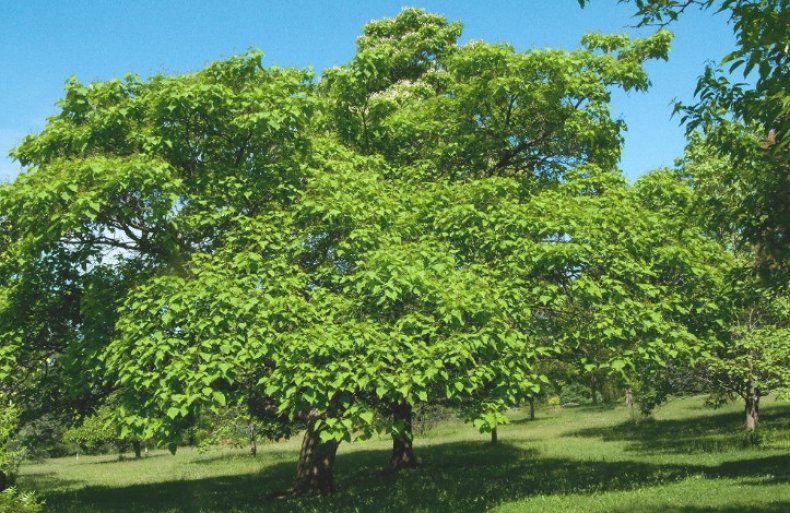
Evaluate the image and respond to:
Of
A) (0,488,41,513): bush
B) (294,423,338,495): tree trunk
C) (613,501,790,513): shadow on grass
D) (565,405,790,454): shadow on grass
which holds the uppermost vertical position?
(0,488,41,513): bush

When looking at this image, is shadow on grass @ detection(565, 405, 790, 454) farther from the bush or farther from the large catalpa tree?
the bush

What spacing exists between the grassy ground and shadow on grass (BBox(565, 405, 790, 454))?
0.33 feet

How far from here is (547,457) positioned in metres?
30.2

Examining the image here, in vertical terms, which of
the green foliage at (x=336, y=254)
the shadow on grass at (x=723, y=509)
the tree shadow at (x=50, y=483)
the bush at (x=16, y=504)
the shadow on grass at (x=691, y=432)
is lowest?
the shadow on grass at (x=691, y=432)

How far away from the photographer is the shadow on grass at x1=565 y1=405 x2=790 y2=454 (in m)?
29.8

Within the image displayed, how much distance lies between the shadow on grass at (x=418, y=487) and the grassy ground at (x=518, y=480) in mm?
50

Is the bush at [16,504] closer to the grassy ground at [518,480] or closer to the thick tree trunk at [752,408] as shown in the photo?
the grassy ground at [518,480]

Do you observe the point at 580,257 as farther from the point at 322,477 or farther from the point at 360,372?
the point at 322,477

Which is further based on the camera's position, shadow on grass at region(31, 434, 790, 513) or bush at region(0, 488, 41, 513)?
shadow on grass at region(31, 434, 790, 513)

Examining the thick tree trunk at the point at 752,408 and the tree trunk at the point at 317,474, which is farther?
the thick tree trunk at the point at 752,408

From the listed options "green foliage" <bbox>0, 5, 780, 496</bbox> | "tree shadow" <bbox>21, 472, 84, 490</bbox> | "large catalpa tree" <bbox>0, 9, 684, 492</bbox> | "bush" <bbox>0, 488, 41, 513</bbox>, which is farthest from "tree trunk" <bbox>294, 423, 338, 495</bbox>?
"tree shadow" <bbox>21, 472, 84, 490</bbox>

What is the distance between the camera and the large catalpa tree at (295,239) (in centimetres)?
1296

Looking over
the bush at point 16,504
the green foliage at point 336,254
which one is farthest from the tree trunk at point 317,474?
the bush at point 16,504

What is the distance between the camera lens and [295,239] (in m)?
15.0
